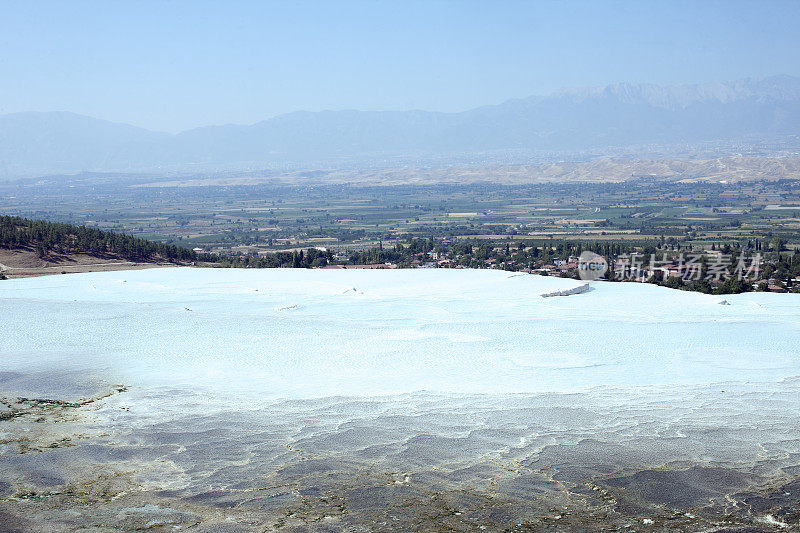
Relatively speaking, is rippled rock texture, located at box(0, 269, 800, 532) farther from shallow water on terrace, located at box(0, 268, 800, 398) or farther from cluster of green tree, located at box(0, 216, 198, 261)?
cluster of green tree, located at box(0, 216, 198, 261)

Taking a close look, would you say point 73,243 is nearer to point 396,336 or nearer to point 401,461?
point 396,336

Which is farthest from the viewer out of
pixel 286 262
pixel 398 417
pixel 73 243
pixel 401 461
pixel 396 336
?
pixel 286 262

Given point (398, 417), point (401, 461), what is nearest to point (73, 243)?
point (398, 417)

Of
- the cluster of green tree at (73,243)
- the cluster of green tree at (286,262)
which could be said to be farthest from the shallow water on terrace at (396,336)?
the cluster of green tree at (286,262)

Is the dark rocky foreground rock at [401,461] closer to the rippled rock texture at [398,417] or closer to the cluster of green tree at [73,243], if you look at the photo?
the rippled rock texture at [398,417]

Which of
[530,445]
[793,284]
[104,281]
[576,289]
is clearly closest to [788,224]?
[793,284]

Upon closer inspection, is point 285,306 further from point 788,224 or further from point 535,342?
point 788,224
